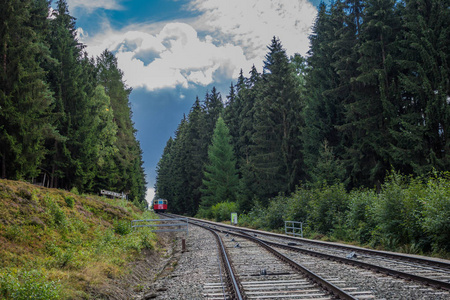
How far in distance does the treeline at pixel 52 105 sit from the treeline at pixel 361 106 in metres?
16.4

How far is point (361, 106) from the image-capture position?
23.3 meters

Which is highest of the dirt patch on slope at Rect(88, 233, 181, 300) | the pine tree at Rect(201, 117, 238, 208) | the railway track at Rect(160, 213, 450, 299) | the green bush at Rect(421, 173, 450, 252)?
the pine tree at Rect(201, 117, 238, 208)

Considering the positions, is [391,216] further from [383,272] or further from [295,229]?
[295,229]

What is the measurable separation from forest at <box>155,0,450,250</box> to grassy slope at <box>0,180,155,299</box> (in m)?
10.7

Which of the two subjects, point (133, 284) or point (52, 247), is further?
point (52, 247)

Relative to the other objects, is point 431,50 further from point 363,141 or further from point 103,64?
point 103,64

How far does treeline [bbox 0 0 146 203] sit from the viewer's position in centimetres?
1442

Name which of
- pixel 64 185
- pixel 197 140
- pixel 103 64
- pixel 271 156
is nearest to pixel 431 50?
pixel 271 156

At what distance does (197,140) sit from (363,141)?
123 feet

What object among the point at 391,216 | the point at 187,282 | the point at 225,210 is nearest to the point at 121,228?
the point at 187,282

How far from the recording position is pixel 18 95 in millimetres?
14438

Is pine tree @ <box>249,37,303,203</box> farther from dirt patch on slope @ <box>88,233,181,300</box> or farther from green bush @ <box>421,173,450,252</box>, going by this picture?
dirt patch on slope @ <box>88,233,181,300</box>

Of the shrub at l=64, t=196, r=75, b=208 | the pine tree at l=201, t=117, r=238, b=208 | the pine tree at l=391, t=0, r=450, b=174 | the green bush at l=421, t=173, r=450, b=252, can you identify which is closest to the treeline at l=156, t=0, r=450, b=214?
the pine tree at l=391, t=0, r=450, b=174

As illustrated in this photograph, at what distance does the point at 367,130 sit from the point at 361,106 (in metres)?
1.95
